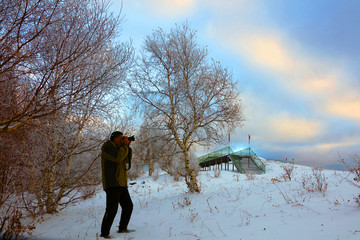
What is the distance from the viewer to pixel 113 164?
14.8 feet

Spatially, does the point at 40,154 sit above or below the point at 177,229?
above

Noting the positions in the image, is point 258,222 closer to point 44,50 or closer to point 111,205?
point 111,205

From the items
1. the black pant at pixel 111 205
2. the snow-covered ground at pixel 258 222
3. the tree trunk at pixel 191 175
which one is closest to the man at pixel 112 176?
the black pant at pixel 111 205

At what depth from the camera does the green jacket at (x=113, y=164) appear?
4379mm

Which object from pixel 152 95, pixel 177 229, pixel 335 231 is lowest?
pixel 177 229

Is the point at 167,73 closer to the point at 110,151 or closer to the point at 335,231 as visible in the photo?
the point at 110,151

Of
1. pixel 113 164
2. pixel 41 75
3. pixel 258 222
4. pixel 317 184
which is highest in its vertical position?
pixel 41 75

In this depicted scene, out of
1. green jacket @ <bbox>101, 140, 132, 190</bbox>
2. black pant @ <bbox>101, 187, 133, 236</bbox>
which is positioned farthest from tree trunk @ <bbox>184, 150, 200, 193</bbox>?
green jacket @ <bbox>101, 140, 132, 190</bbox>

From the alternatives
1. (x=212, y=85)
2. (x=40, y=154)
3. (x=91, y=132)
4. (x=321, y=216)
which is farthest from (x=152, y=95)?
(x=321, y=216)

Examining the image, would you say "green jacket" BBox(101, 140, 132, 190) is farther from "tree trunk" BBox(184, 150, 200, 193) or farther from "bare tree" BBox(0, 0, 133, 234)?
"tree trunk" BBox(184, 150, 200, 193)

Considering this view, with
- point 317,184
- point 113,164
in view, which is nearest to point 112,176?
point 113,164

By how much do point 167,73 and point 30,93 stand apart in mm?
6403

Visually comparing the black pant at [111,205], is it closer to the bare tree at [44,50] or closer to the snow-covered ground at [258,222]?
the snow-covered ground at [258,222]

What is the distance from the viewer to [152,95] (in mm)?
9750
